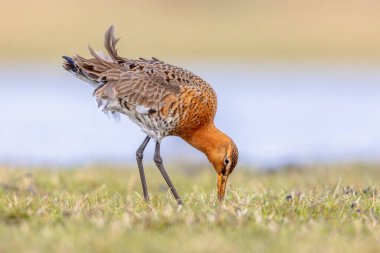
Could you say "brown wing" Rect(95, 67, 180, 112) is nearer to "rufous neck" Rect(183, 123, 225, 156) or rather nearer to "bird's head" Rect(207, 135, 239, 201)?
"rufous neck" Rect(183, 123, 225, 156)

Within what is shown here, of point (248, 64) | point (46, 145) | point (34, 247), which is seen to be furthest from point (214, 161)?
point (248, 64)

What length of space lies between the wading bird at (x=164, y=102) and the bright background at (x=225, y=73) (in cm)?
438

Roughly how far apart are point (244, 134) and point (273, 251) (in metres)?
12.5

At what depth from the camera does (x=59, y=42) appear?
31.4 metres

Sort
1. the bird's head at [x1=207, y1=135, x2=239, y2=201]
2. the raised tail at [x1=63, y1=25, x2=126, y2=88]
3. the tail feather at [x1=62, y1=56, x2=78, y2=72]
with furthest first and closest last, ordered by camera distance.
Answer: the tail feather at [x1=62, y1=56, x2=78, y2=72], the raised tail at [x1=63, y1=25, x2=126, y2=88], the bird's head at [x1=207, y1=135, x2=239, y2=201]

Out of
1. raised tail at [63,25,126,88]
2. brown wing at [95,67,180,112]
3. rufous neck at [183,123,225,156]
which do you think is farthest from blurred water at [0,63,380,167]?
brown wing at [95,67,180,112]

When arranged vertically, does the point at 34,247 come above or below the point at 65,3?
below

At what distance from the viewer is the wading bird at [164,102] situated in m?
8.20

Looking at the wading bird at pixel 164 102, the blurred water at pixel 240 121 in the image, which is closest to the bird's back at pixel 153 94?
the wading bird at pixel 164 102

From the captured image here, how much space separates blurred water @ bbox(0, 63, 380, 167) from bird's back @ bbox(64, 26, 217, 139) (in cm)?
434

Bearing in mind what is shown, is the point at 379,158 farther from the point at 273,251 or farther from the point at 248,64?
the point at 248,64

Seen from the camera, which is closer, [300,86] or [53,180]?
[53,180]

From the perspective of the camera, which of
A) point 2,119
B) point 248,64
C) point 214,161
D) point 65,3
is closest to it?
point 214,161

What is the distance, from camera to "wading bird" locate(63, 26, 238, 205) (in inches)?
323
